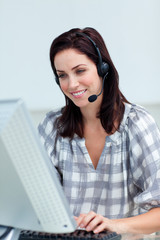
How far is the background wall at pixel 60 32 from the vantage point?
2748 millimetres

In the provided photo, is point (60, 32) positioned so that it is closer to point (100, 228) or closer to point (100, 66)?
point (100, 66)

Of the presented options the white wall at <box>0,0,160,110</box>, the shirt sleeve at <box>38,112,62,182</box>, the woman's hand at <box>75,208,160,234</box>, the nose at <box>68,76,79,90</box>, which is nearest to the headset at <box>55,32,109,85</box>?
the nose at <box>68,76,79,90</box>

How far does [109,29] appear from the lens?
9.14 ft

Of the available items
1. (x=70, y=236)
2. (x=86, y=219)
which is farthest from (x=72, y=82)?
(x=70, y=236)

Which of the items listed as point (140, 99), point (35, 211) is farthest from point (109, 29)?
point (35, 211)

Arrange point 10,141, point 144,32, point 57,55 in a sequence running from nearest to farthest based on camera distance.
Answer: point 10,141, point 57,55, point 144,32

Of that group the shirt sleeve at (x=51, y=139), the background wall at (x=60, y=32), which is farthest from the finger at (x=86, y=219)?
the background wall at (x=60, y=32)

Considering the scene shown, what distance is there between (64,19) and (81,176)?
156 centimetres

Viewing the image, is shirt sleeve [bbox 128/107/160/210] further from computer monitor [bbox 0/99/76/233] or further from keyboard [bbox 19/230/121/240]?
computer monitor [bbox 0/99/76/233]

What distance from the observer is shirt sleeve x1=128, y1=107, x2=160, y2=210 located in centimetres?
140

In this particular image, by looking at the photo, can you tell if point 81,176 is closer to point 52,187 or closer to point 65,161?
point 65,161

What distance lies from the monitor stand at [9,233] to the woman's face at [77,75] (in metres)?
0.66

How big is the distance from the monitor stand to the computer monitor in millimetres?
111

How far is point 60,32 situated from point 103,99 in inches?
54.0
